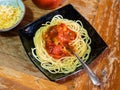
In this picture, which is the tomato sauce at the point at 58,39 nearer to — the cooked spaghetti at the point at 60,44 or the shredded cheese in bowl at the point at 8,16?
the cooked spaghetti at the point at 60,44

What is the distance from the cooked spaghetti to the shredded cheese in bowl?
0.11 m

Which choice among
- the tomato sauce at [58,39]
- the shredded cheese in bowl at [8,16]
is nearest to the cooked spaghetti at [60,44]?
the tomato sauce at [58,39]

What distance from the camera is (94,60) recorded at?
0.92 metres

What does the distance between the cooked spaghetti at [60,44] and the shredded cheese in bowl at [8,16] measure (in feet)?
0.35

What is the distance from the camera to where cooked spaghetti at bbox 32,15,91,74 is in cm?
93

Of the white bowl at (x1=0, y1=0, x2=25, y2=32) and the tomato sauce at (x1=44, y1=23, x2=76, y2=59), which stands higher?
the white bowl at (x1=0, y1=0, x2=25, y2=32)

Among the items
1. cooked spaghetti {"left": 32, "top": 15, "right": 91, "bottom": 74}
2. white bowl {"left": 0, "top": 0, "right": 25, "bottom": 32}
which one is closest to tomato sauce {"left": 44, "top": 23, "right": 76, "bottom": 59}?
cooked spaghetti {"left": 32, "top": 15, "right": 91, "bottom": 74}

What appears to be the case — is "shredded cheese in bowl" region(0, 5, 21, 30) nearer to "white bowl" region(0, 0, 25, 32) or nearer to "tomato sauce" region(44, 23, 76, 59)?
"white bowl" region(0, 0, 25, 32)

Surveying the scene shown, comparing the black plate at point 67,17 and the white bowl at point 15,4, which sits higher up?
the white bowl at point 15,4

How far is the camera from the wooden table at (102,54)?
2.95ft

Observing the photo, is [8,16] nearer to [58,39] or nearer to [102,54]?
[58,39]

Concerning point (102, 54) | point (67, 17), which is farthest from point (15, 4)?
point (102, 54)

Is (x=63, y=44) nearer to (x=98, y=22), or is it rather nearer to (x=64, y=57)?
(x=64, y=57)

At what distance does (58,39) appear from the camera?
97 cm
